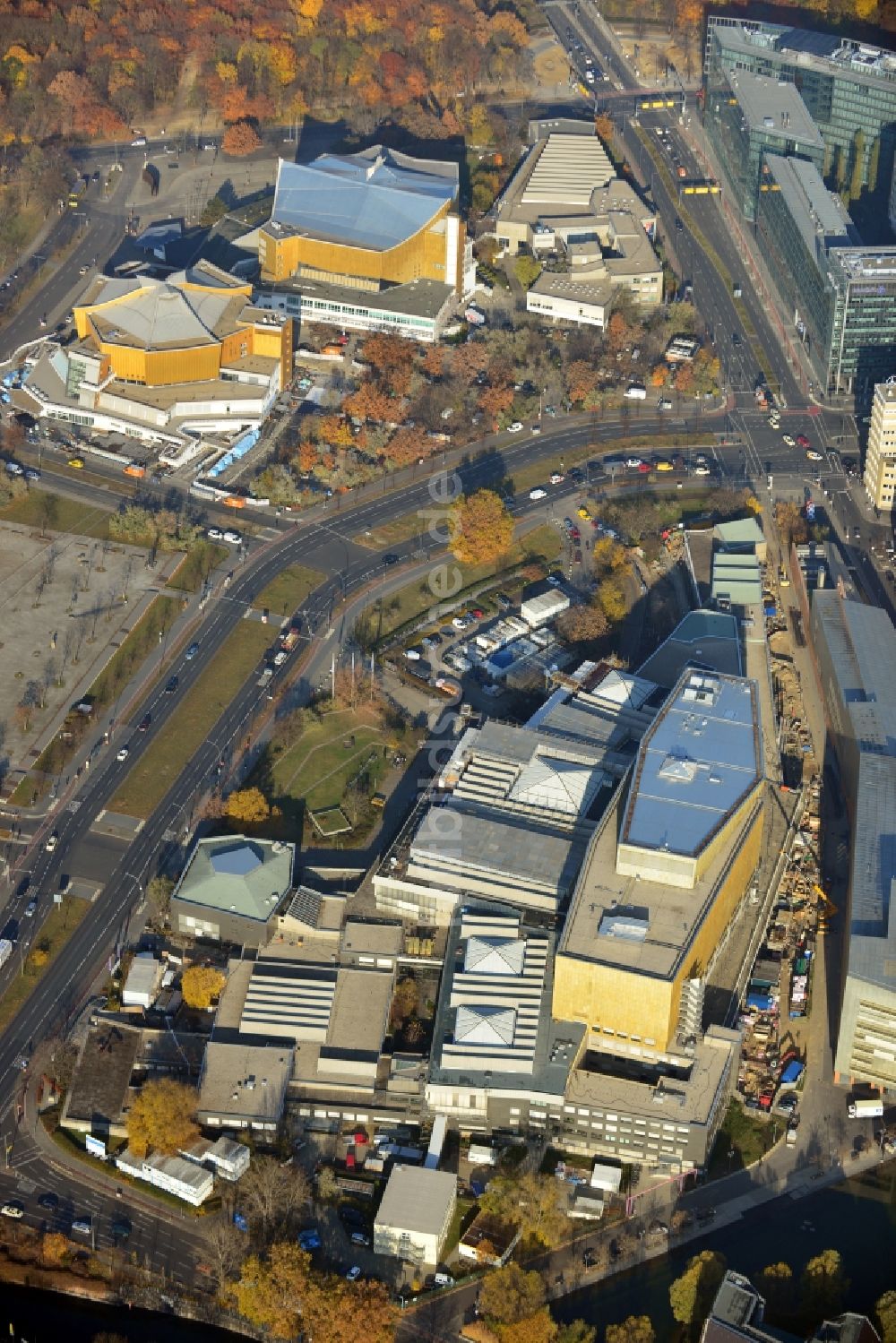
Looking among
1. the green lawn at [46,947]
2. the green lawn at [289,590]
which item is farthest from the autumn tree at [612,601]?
the green lawn at [46,947]

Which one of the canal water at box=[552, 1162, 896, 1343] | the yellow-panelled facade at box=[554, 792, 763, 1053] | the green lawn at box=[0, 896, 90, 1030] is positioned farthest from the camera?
the green lawn at box=[0, 896, 90, 1030]

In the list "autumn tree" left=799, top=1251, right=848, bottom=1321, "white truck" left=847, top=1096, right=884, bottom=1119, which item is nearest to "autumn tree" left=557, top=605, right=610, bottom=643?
"white truck" left=847, top=1096, right=884, bottom=1119

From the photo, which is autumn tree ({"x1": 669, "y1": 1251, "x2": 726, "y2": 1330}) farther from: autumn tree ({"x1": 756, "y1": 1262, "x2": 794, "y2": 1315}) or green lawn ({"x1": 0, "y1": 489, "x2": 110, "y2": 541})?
green lawn ({"x1": 0, "y1": 489, "x2": 110, "y2": 541})

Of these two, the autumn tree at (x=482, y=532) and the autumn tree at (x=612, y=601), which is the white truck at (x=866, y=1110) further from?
the autumn tree at (x=482, y=532)

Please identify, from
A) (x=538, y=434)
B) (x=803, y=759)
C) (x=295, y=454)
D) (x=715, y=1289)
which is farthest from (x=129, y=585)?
(x=715, y=1289)

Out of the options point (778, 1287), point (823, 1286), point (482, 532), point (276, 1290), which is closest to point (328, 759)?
point (482, 532)

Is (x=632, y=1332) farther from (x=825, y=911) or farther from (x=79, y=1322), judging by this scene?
(x=825, y=911)

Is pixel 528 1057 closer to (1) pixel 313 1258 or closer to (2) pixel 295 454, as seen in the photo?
(1) pixel 313 1258
